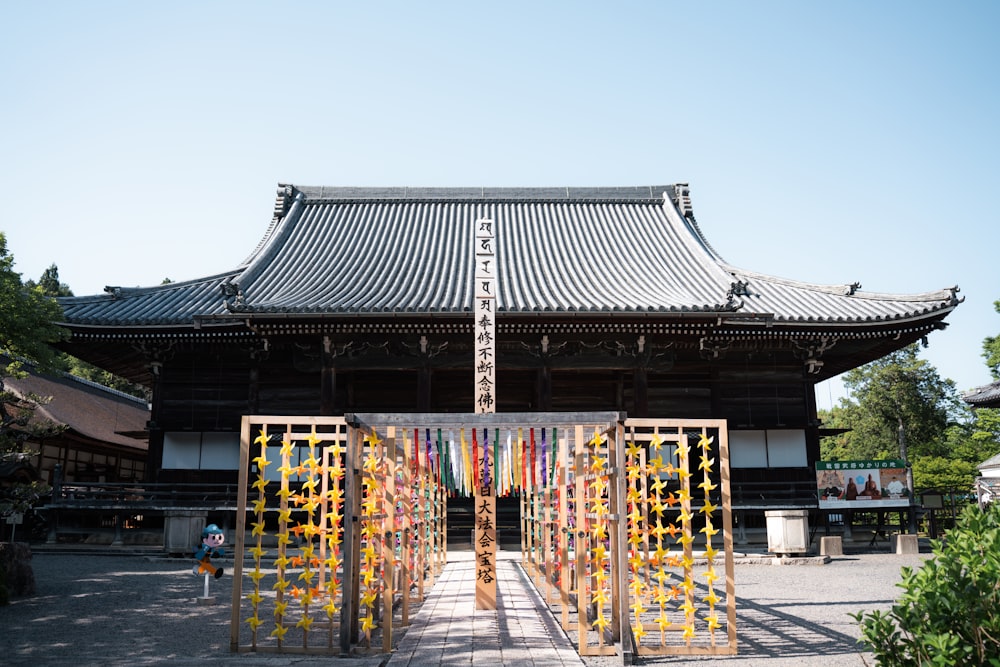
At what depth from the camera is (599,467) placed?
6895 millimetres

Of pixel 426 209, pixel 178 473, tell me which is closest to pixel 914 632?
pixel 178 473

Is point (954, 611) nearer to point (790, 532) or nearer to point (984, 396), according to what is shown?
point (790, 532)

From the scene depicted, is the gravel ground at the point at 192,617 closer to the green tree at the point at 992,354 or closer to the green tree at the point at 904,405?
the green tree at the point at 992,354

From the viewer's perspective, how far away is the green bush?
3.52 metres

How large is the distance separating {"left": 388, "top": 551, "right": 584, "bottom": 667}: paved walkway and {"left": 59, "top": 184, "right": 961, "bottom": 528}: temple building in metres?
6.50

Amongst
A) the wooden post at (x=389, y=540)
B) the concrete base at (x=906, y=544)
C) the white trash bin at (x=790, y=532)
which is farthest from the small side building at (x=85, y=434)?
the concrete base at (x=906, y=544)

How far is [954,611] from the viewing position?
3580 millimetres

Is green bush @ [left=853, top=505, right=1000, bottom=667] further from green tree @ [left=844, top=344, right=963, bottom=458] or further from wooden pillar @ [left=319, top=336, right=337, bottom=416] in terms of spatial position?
green tree @ [left=844, top=344, right=963, bottom=458]

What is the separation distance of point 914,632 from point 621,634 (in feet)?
9.74

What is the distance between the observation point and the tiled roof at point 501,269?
15922 millimetres

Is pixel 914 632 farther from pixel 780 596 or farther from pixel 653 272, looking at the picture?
pixel 653 272

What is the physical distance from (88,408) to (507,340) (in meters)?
18.3

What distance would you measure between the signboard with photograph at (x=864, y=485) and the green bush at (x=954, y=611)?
42.7 feet

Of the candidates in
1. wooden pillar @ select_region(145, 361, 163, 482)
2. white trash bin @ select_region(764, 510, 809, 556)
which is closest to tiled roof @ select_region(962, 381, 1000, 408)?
white trash bin @ select_region(764, 510, 809, 556)
